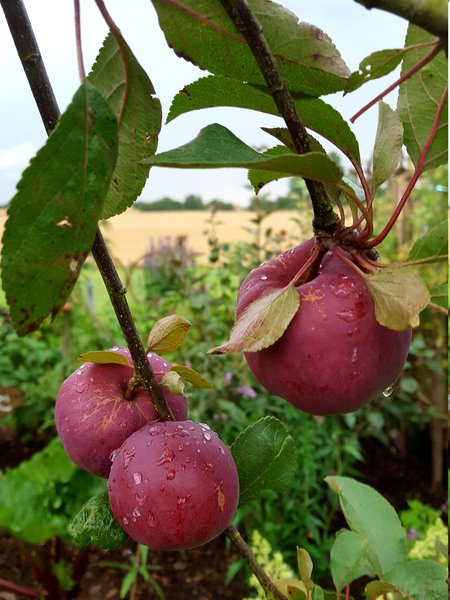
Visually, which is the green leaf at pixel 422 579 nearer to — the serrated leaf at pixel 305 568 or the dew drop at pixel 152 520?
the serrated leaf at pixel 305 568

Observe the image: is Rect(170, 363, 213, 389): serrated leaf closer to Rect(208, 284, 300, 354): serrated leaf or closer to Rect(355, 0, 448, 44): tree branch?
Rect(208, 284, 300, 354): serrated leaf

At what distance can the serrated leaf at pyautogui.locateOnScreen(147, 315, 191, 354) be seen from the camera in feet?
1.45

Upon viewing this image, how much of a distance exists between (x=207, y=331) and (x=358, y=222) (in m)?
1.34

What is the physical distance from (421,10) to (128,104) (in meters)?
0.16

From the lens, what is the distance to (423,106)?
387mm

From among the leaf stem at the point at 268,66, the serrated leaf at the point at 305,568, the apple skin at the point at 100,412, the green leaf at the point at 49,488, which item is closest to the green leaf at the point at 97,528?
the apple skin at the point at 100,412

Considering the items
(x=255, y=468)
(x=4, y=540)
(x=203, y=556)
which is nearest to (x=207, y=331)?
(x=203, y=556)

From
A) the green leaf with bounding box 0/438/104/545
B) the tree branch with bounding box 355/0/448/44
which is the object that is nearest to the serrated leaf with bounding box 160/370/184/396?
the tree branch with bounding box 355/0/448/44

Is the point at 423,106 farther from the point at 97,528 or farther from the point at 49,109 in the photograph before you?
the point at 97,528

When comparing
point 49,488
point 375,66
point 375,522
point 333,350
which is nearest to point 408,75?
point 375,66

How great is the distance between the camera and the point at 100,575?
1665 millimetres

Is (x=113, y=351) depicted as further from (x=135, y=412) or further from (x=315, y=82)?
(x=315, y=82)

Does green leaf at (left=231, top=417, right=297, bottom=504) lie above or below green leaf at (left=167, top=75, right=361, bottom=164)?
below

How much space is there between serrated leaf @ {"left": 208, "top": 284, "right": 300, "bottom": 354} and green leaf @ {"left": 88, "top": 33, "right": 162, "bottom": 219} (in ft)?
0.34
